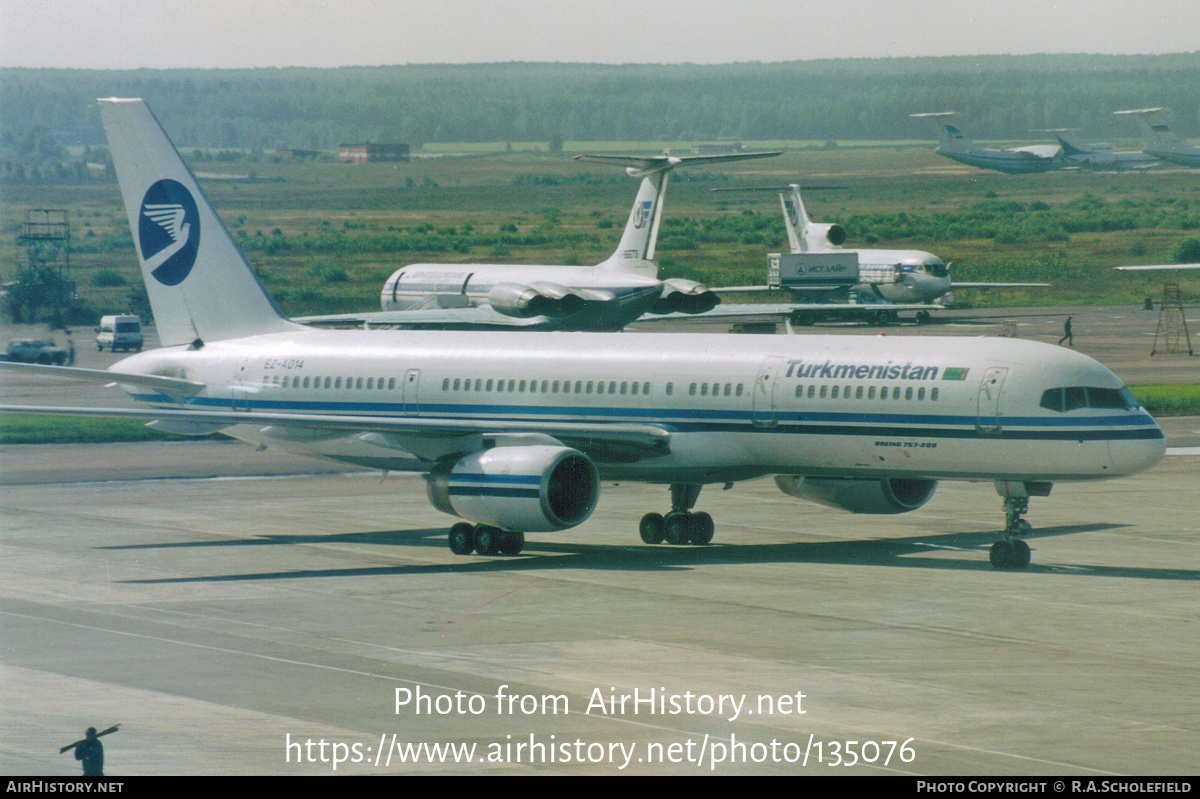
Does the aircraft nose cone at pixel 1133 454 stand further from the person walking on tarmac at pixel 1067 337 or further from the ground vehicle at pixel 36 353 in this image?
the ground vehicle at pixel 36 353

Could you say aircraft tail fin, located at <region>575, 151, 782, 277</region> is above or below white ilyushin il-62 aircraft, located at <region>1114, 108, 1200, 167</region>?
below

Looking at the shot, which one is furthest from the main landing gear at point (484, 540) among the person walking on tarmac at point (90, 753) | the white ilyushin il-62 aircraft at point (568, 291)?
the white ilyushin il-62 aircraft at point (568, 291)

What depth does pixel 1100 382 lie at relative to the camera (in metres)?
33.9

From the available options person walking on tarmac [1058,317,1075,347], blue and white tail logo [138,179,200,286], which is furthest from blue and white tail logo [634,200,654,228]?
blue and white tail logo [138,179,200,286]

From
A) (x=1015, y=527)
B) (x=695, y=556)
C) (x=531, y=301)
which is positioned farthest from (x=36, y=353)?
(x=1015, y=527)

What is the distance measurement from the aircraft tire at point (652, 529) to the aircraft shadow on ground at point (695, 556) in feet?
1.01

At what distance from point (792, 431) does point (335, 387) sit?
11.5 m

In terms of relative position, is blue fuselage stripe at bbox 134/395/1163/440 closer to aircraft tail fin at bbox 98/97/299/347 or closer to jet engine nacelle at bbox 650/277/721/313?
aircraft tail fin at bbox 98/97/299/347

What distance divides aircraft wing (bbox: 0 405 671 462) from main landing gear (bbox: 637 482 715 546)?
225cm

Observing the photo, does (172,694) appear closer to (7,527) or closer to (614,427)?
(614,427)

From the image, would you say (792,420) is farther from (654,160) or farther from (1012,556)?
(654,160)

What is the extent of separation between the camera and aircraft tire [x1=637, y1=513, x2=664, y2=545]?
127 ft

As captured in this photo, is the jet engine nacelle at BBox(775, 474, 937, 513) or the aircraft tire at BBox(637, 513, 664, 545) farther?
the aircraft tire at BBox(637, 513, 664, 545)

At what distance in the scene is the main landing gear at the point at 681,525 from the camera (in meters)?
38.7
